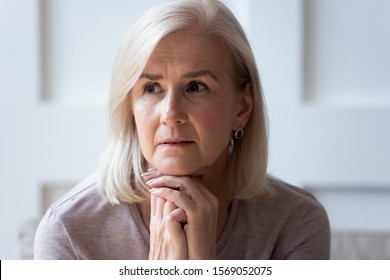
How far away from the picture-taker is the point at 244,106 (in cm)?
110

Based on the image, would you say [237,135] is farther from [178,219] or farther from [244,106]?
[178,219]

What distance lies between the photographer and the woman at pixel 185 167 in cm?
97

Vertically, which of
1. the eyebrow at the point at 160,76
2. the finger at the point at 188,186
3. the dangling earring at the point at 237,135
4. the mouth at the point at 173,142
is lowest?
the finger at the point at 188,186

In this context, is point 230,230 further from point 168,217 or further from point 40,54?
point 40,54

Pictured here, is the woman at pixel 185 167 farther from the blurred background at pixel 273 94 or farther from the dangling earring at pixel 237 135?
the blurred background at pixel 273 94

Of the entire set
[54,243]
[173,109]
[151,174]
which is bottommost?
[54,243]

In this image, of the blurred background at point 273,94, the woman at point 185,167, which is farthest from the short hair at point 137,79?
the blurred background at point 273,94

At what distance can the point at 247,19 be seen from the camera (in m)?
1.41

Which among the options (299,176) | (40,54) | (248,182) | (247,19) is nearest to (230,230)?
(248,182)

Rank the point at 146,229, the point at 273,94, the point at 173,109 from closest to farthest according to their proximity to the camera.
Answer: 1. the point at 173,109
2. the point at 146,229
3. the point at 273,94

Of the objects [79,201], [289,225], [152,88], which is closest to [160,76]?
[152,88]

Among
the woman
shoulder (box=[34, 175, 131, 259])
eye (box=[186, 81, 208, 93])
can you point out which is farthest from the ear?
shoulder (box=[34, 175, 131, 259])

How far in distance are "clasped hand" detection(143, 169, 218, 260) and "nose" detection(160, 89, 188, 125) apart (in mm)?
94

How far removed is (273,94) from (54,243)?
0.59m
